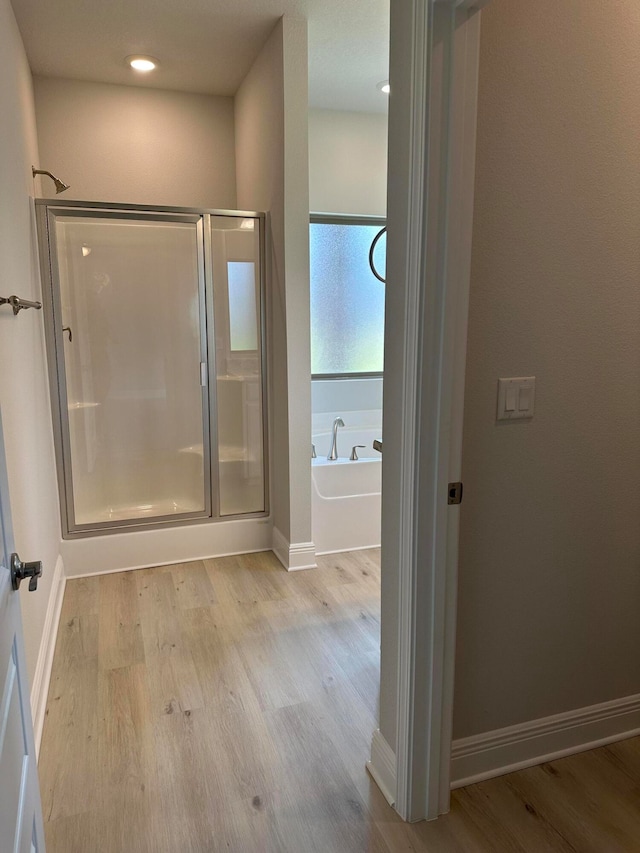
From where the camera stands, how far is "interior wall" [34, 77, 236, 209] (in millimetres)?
3547

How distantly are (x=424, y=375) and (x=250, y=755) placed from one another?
1318 mm

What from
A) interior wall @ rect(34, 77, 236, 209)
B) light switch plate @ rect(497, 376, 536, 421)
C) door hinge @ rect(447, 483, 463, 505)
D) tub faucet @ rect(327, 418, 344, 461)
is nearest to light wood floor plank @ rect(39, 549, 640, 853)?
door hinge @ rect(447, 483, 463, 505)

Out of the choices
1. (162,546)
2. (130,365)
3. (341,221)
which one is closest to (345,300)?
(341,221)

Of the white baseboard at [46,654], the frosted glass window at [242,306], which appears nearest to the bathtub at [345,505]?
the frosted glass window at [242,306]

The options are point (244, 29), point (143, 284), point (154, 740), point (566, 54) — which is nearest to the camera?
point (566, 54)

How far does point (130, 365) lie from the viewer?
11.1 feet

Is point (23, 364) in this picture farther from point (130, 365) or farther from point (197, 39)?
point (197, 39)

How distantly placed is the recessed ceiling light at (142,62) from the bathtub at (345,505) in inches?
93.5

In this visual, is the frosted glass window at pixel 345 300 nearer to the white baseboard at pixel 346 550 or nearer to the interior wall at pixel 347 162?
the interior wall at pixel 347 162

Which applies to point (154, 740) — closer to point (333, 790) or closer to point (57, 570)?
point (333, 790)

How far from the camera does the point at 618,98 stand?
1.60 metres

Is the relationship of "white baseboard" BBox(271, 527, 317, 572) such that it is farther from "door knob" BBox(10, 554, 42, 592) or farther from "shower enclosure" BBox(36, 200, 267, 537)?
"door knob" BBox(10, 554, 42, 592)

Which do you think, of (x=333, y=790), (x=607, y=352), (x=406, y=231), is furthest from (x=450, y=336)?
(x=333, y=790)

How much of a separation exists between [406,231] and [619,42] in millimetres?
793
